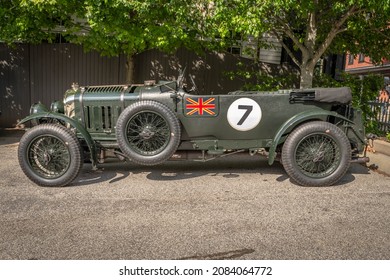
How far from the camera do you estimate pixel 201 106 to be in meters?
4.88

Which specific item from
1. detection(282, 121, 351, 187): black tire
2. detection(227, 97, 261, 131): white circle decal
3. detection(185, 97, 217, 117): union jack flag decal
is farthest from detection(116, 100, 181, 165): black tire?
detection(282, 121, 351, 187): black tire

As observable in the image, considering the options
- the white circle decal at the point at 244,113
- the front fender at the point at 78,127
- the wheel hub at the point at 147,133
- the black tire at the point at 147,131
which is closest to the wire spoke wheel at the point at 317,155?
the white circle decal at the point at 244,113

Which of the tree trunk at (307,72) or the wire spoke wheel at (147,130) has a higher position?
the tree trunk at (307,72)

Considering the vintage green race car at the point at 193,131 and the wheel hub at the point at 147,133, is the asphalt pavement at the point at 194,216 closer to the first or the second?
the vintage green race car at the point at 193,131

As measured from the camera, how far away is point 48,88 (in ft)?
34.5

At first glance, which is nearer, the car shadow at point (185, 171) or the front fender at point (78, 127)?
the front fender at point (78, 127)

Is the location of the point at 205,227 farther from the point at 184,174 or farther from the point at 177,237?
the point at 184,174

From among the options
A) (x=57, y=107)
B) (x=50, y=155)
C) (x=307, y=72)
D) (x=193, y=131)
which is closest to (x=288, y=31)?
(x=307, y=72)

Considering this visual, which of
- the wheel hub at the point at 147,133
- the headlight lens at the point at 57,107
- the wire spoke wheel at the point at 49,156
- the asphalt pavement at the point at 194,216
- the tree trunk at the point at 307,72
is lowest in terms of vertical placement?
the asphalt pavement at the point at 194,216

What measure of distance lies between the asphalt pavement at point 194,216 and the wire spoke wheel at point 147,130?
60 centimetres

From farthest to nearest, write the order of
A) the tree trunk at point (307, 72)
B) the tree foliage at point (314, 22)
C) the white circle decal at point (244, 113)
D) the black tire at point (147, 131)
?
the tree trunk at point (307, 72) < the tree foliage at point (314, 22) < the white circle decal at point (244, 113) < the black tire at point (147, 131)

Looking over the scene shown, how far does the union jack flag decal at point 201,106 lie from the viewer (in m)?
4.87

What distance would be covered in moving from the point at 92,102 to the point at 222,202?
8.05 ft

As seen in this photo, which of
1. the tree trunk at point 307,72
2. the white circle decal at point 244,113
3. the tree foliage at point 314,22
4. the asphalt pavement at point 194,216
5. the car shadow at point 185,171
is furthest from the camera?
the tree trunk at point 307,72
